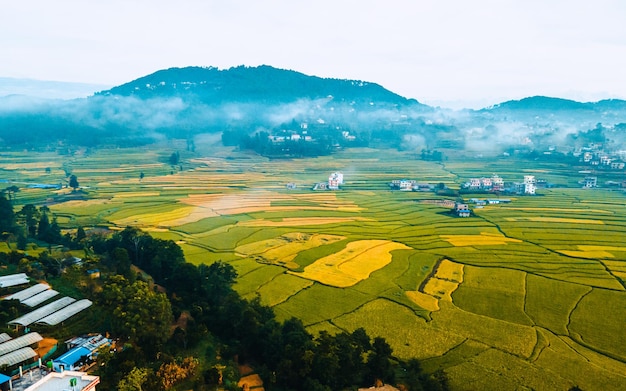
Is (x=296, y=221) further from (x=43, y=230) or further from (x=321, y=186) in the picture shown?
(x=321, y=186)

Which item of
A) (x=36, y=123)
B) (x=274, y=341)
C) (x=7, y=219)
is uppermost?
(x=36, y=123)

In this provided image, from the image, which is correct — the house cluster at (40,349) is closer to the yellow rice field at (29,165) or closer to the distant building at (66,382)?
the distant building at (66,382)

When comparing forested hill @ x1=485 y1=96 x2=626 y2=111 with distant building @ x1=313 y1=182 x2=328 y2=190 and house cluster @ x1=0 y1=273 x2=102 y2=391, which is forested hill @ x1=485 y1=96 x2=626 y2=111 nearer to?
distant building @ x1=313 y1=182 x2=328 y2=190

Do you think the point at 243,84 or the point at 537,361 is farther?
the point at 243,84

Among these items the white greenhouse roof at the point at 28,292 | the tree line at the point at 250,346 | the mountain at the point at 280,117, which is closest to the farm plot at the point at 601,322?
the tree line at the point at 250,346

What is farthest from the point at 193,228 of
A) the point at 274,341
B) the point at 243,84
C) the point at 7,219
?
the point at 243,84

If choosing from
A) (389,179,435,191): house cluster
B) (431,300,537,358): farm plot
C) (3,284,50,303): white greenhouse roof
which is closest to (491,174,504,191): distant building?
(389,179,435,191): house cluster

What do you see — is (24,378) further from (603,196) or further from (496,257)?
(603,196)

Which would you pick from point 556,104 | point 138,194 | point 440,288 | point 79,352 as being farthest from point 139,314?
point 556,104
